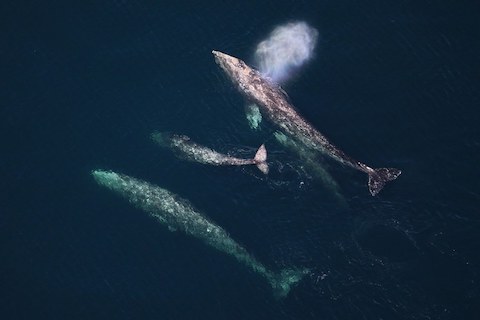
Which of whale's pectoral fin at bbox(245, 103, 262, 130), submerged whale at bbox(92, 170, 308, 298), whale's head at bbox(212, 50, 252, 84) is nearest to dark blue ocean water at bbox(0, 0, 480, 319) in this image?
whale's pectoral fin at bbox(245, 103, 262, 130)

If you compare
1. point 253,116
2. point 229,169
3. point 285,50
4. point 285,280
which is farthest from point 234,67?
point 285,280

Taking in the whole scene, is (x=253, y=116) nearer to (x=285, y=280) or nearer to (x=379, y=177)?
(x=379, y=177)

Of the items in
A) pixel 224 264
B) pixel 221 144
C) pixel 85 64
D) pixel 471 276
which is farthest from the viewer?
pixel 85 64

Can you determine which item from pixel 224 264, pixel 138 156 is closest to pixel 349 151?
pixel 224 264

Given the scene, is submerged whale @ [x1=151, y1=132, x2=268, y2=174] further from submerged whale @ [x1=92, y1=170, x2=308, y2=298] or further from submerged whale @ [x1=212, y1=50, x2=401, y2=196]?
submerged whale @ [x1=92, y1=170, x2=308, y2=298]

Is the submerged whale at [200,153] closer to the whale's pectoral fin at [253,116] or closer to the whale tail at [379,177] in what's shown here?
the whale's pectoral fin at [253,116]

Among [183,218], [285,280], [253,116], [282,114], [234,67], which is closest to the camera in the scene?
[285,280]

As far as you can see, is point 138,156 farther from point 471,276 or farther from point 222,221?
point 471,276
